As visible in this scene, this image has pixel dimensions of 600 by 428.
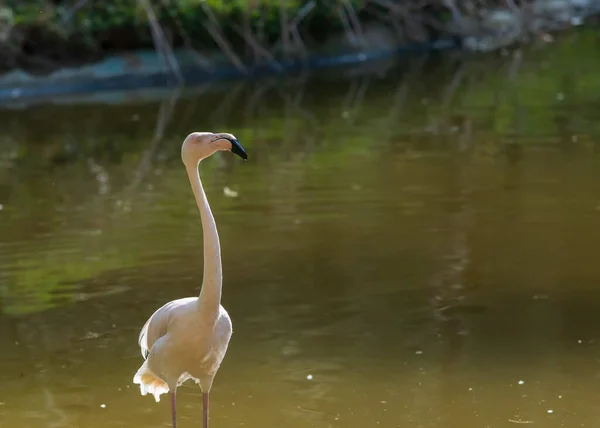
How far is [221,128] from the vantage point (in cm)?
1268

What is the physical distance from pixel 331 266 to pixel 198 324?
117 inches

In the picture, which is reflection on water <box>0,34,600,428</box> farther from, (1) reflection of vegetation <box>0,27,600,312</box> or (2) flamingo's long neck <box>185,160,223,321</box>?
(2) flamingo's long neck <box>185,160,223,321</box>

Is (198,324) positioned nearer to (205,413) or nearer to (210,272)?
(210,272)

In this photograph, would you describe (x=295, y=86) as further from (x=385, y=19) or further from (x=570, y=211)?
(x=570, y=211)

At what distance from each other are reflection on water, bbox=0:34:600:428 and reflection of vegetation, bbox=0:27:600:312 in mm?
36

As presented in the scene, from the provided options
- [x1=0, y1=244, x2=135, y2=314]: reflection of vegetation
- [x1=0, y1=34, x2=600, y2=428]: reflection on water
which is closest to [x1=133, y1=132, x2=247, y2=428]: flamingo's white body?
[x1=0, y1=34, x2=600, y2=428]: reflection on water

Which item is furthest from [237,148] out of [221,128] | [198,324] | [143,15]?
[143,15]

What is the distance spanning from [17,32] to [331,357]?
39.2 ft

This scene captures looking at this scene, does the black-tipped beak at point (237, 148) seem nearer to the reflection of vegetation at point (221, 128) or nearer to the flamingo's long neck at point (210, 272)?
the flamingo's long neck at point (210, 272)

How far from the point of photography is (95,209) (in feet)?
29.9

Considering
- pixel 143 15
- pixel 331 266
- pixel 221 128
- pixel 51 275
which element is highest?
pixel 331 266

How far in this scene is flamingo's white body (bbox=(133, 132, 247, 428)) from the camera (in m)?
4.18

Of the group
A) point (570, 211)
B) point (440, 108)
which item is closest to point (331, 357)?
point (570, 211)

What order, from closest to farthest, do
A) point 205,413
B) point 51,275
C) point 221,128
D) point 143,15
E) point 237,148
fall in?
Result: point 237,148 < point 205,413 < point 51,275 < point 221,128 < point 143,15
